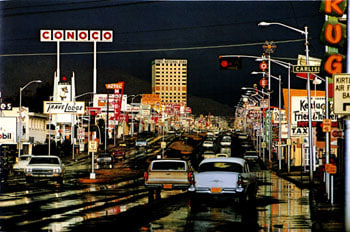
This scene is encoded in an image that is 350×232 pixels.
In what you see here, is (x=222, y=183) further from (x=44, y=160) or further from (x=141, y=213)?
(x=44, y=160)

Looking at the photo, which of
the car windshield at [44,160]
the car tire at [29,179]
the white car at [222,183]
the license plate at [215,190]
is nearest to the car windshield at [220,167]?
the white car at [222,183]

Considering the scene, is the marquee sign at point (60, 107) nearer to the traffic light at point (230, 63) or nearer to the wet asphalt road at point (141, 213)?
the traffic light at point (230, 63)

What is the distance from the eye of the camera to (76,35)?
8994 centimetres

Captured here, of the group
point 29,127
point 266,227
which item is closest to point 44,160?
point 266,227

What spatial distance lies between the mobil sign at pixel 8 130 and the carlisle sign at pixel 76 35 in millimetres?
35937

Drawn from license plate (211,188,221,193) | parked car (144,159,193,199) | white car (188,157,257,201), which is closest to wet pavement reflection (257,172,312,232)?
white car (188,157,257,201)

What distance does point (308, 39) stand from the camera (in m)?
40.0

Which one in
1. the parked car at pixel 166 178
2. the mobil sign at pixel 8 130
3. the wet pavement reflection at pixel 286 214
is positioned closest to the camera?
the wet pavement reflection at pixel 286 214

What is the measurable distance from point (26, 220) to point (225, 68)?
62.4ft

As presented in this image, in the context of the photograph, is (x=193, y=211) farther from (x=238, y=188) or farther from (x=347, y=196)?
(x=347, y=196)

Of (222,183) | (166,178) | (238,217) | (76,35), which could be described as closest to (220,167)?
(222,183)

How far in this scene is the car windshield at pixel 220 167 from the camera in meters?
26.3

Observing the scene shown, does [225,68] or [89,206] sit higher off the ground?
[225,68]

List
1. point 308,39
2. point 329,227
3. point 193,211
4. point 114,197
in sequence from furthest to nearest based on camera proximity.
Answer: point 308,39 → point 114,197 → point 193,211 → point 329,227
